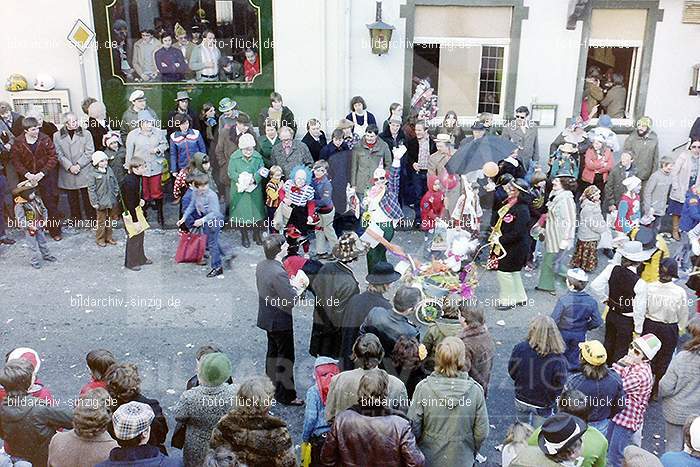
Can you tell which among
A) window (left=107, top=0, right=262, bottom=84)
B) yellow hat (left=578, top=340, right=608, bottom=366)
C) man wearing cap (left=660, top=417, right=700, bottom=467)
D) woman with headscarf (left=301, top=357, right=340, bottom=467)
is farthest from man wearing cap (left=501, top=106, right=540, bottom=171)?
man wearing cap (left=660, top=417, right=700, bottom=467)

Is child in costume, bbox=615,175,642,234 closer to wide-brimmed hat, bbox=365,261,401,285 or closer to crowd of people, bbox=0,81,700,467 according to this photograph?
crowd of people, bbox=0,81,700,467

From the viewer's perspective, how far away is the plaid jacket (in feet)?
18.6

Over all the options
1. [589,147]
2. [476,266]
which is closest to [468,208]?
[476,266]

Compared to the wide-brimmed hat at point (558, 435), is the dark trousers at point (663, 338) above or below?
below

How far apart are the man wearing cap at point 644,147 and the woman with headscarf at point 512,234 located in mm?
4365

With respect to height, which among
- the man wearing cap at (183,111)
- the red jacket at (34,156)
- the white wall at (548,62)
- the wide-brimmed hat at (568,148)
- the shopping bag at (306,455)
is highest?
the white wall at (548,62)

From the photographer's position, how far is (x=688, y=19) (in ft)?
41.5

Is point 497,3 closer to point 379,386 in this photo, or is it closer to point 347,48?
point 347,48

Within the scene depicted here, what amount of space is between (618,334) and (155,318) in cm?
516

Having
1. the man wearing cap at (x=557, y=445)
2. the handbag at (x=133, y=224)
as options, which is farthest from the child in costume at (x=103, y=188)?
the man wearing cap at (x=557, y=445)

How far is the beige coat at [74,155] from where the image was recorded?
1100 cm

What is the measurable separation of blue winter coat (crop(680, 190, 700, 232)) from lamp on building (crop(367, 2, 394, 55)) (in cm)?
526

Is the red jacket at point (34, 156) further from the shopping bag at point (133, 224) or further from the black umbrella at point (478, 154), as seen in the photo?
the black umbrella at point (478, 154)

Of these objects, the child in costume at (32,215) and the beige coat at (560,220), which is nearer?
the beige coat at (560,220)
